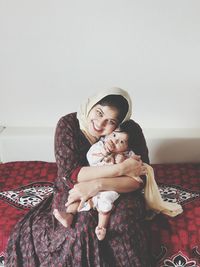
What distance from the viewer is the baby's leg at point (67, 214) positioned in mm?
1451

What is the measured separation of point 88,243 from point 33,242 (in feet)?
0.78

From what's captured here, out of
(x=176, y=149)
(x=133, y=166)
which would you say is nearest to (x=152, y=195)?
(x=133, y=166)

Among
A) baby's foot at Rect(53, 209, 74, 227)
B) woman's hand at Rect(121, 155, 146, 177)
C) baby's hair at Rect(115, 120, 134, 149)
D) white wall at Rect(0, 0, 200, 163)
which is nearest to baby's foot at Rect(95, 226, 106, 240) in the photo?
baby's foot at Rect(53, 209, 74, 227)

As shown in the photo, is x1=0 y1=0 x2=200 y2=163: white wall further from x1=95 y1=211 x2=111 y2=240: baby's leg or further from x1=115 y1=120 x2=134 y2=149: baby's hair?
x1=95 y1=211 x2=111 y2=240: baby's leg

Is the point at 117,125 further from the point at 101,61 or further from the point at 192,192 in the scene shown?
the point at 101,61

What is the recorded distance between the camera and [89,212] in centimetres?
145

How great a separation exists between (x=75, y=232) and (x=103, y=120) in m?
0.40

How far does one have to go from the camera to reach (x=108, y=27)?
2111 mm

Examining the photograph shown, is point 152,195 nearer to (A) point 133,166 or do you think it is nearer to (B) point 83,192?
(A) point 133,166

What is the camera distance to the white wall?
2.09 meters

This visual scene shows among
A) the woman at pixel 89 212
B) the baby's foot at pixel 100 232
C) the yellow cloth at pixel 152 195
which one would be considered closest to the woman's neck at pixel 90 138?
the woman at pixel 89 212

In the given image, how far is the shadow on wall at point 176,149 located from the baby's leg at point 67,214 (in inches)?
30.4

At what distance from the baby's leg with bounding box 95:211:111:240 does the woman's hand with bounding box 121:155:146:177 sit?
0.16 metres

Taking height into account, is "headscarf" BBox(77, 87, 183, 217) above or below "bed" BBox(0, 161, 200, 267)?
above
